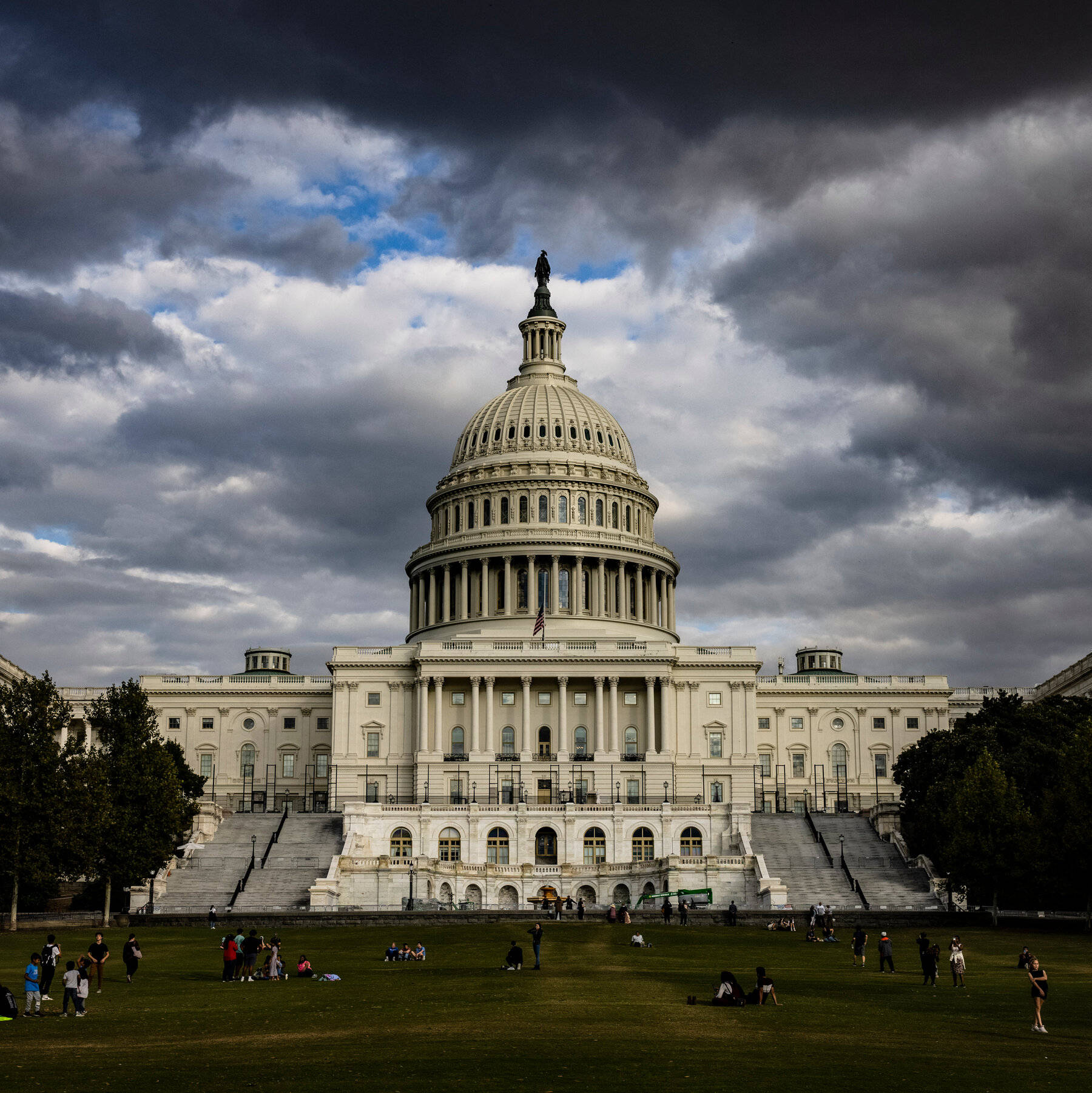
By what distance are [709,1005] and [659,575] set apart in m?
121

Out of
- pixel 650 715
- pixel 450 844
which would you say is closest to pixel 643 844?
pixel 450 844

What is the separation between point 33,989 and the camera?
41156mm

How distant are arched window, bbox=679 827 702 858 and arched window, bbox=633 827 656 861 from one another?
1.99 metres

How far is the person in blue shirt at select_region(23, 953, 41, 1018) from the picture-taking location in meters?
41.2

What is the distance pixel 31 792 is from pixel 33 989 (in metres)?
39.7

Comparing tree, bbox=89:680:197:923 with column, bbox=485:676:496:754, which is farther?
column, bbox=485:676:496:754

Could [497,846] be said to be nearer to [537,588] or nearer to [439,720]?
[439,720]

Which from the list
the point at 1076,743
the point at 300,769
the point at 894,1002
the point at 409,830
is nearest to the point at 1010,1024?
the point at 894,1002

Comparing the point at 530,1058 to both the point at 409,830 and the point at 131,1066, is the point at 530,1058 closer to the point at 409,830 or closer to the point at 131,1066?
the point at 131,1066

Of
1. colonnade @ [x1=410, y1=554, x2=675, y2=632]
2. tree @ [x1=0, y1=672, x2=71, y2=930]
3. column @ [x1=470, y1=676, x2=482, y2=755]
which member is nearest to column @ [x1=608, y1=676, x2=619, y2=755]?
column @ [x1=470, y1=676, x2=482, y2=755]

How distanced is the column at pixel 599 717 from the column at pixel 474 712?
1003 centimetres

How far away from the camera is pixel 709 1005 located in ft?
141

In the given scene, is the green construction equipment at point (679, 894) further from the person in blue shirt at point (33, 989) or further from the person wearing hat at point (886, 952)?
the person in blue shirt at point (33, 989)

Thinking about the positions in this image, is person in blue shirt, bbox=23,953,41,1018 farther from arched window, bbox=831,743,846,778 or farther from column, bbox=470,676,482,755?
arched window, bbox=831,743,846,778
